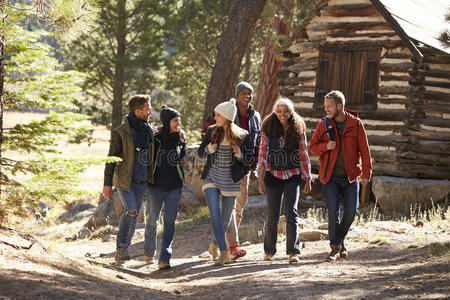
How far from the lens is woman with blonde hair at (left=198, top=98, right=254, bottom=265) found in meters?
7.71

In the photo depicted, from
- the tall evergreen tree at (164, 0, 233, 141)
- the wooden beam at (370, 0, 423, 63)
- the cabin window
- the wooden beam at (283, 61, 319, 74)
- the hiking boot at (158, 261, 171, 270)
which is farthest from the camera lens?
the tall evergreen tree at (164, 0, 233, 141)

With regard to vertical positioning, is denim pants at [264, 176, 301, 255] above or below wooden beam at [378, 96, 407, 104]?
below

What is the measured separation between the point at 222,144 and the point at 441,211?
611cm

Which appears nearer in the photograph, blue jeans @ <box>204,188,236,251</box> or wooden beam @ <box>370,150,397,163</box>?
blue jeans @ <box>204,188,236,251</box>

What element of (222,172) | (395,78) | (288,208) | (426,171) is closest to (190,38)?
(395,78)

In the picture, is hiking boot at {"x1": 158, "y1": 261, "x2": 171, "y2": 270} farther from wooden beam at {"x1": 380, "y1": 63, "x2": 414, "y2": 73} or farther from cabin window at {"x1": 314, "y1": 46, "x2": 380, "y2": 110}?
wooden beam at {"x1": 380, "y1": 63, "x2": 414, "y2": 73}

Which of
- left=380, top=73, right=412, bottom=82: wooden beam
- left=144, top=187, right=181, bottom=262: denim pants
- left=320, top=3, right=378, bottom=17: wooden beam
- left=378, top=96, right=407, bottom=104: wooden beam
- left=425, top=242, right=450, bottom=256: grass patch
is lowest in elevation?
left=425, top=242, right=450, bottom=256: grass patch

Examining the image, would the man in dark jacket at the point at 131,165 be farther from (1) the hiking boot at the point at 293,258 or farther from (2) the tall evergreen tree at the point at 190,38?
(2) the tall evergreen tree at the point at 190,38

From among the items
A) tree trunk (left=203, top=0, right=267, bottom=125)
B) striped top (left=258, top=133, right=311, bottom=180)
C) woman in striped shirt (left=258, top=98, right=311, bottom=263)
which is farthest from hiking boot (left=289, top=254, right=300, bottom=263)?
tree trunk (left=203, top=0, right=267, bottom=125)

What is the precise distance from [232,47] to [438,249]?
7.84 m

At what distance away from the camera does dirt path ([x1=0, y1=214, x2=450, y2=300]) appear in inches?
214

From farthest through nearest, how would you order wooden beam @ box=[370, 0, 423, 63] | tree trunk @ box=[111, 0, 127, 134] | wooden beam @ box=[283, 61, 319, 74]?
tree trunk @ box=[111, 0, 127, 134]
wooden beam @ box=[283, 61, 319, 74]
wooden beam @ box=[370, 0, 423, 63]

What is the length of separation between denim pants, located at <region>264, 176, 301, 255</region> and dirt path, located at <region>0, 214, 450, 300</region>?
12.3 inches

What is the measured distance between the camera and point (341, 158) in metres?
7.48
